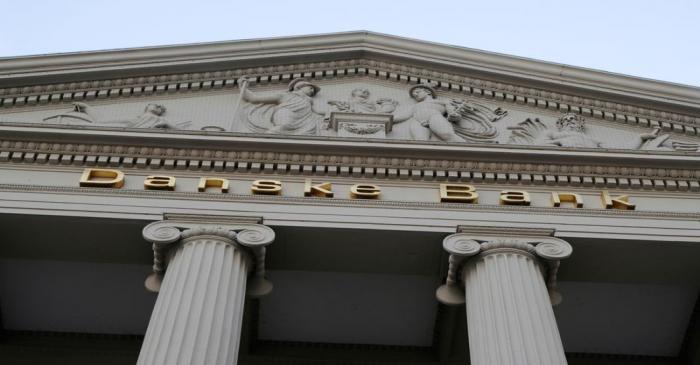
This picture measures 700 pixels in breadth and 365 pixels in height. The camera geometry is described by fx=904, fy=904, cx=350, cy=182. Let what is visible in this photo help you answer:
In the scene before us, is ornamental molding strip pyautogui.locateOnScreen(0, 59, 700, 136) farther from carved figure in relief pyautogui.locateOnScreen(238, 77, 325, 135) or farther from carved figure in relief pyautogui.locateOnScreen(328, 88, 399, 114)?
carved figure in relief pyautogui.locateOnScreen(328, 88, 399, 114)

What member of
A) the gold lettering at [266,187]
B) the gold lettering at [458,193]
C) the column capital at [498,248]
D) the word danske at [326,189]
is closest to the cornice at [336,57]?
the word danske at [326,189]

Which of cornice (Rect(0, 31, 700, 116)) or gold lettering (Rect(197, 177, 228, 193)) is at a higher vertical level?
cornice (Rect(0, 31, 700, 116))

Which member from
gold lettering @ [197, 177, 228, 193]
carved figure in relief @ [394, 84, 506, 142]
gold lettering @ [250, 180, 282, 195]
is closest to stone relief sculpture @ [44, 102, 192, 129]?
gold lettering @ [197, 177, 228, 193]

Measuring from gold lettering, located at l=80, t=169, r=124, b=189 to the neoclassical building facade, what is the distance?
46 millimetres

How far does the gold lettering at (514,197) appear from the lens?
582 inches

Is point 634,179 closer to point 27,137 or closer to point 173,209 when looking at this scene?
point 173,209

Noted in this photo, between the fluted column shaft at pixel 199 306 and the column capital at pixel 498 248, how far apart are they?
121 inches

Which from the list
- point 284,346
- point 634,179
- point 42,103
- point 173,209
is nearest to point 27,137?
point 42,103

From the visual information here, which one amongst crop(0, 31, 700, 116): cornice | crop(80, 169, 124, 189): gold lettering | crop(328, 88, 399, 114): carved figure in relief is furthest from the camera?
crop(0, 31, 700, 116): cornice

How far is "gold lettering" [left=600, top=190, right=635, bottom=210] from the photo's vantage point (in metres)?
14.9

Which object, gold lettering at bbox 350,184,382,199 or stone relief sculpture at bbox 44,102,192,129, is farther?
stone relief sculpture at bbox 44,102,192,129

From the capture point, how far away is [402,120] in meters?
17.1

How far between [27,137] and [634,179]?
10.4 m

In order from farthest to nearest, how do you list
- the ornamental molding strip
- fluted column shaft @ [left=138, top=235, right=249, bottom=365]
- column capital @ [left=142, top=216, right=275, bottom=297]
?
the ornamental molding strip, column capital @ [left=142, top=216, right=275, bottom=297], fluted column shaft @ [left=138, top=235, right=249, bottom=365]
